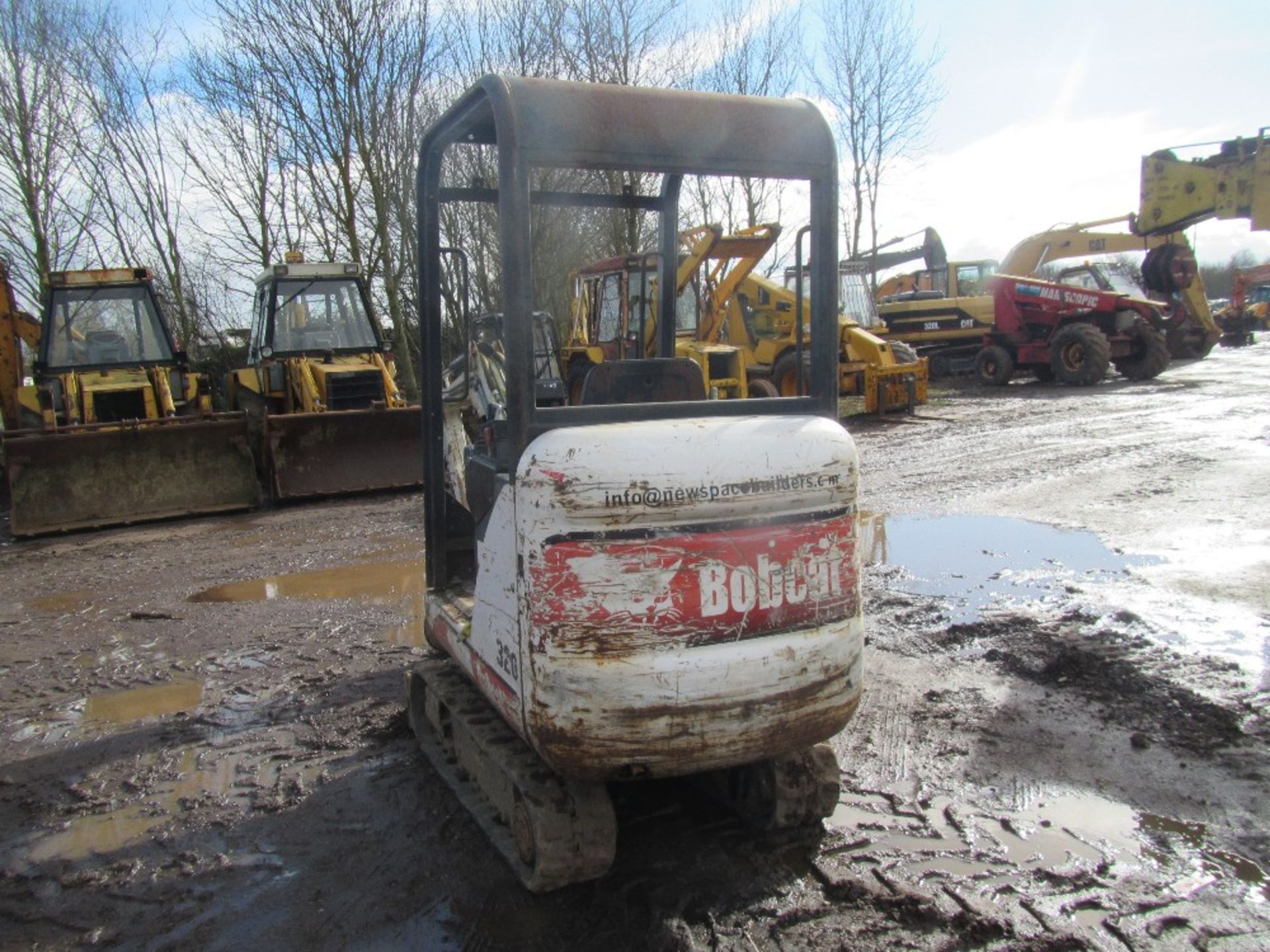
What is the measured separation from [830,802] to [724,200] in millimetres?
21171

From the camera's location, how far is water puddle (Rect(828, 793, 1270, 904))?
3.01 metres

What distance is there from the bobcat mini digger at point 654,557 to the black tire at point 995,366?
16.1 m

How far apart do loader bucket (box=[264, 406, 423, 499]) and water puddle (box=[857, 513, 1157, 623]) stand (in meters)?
4.83

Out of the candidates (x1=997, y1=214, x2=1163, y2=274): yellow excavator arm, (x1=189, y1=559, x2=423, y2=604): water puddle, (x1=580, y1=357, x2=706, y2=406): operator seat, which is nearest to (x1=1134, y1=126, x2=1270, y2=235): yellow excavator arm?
(x1=997, y1=214, x2=1163, y2=274): yellow excavator arm

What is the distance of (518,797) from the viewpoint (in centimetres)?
304

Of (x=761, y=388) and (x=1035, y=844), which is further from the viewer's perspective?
(x=761, y=388)

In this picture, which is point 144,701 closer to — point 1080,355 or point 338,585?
point 338,585

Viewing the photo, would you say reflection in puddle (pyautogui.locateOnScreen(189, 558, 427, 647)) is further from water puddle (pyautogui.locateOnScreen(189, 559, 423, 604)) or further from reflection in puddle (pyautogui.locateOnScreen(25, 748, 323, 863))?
reflection in puddle (pyautogui.locateOnScreen(25, 748, 323, 863))

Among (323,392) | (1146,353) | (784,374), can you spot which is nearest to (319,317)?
(323,392)

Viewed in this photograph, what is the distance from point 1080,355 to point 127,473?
592 inches

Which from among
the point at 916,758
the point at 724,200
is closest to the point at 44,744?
the point at 916,758

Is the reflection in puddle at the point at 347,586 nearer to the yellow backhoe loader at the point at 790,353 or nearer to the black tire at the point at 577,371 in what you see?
the black tire at the point at 577,371

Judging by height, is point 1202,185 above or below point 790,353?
above

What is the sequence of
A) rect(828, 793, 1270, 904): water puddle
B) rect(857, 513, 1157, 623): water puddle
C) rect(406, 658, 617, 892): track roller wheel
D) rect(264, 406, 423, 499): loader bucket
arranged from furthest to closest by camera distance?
1. rect(264, 406, 423, 499): loader bucket
2. rect(857, 513, 1157, 623): water puddle
3. rect(828, 793, 1270, 904): water puddle
4. rect(406, 658, 617, 892): track roller wheel
